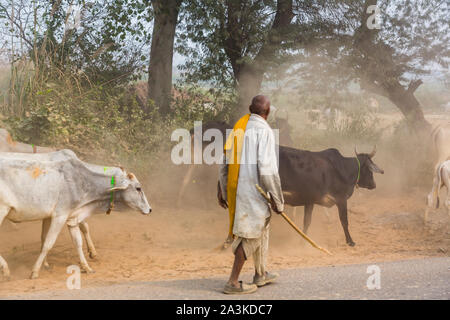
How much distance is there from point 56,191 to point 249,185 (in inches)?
106

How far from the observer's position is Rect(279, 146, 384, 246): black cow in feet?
28.3

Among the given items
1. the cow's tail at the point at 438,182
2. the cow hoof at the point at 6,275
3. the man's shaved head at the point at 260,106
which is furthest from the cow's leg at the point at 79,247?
the cow's tail at the point at 438,182

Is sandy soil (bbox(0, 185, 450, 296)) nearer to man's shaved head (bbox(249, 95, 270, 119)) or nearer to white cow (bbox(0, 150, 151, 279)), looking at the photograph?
white cow (bbox(0, 150, 151, 279))

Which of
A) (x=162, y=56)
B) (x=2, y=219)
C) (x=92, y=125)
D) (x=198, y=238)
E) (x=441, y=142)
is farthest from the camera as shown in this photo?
(x=162, y=56)

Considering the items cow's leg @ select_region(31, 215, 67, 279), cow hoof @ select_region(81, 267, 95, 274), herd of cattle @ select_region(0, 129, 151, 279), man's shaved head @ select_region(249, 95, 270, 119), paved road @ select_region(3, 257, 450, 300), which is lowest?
cow hoof @ select_region(81, 267, 95, 274)

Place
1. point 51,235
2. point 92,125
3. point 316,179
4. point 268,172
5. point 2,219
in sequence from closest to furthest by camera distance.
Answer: point 268,172
point 2,219
point 51,235
point 316,179
point 92,125

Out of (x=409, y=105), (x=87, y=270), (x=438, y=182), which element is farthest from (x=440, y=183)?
(x=87, y=270)

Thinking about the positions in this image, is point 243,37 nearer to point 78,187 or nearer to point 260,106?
point 78,187

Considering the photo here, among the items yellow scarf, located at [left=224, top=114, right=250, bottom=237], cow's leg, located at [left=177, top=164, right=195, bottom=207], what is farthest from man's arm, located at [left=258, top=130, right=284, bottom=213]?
cow's leg, located at [left=177, top=164, right=195, bottom=207]

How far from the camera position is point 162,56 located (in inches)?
528

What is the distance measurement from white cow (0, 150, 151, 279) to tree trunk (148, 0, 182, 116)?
20.2 ft
